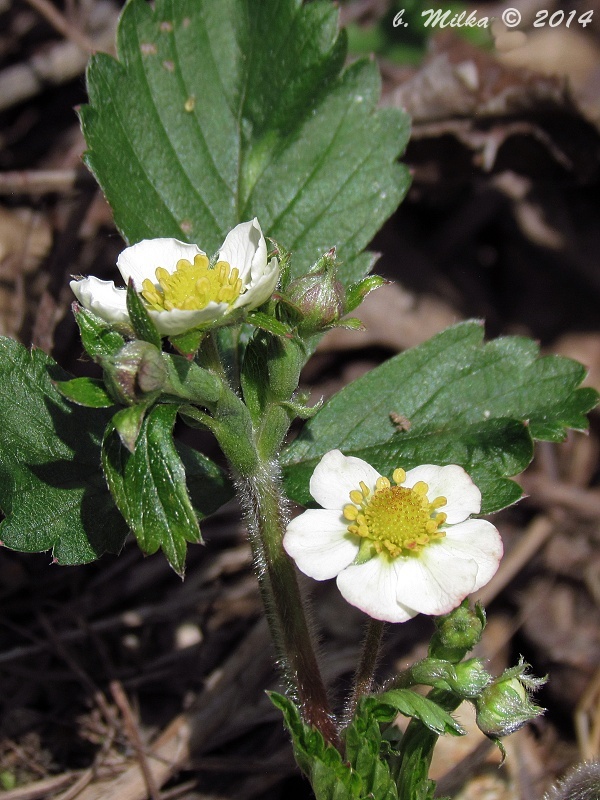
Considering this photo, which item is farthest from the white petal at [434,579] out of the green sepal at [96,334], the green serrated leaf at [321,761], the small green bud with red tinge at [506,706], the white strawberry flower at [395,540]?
the green sepal at [96,334]

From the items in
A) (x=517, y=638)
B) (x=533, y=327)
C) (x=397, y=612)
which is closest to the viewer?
(x=397, y=612)

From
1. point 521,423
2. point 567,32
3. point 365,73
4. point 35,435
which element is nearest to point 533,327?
point 567,32

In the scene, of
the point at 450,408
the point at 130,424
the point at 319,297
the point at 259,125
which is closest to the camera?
the point at 130,424

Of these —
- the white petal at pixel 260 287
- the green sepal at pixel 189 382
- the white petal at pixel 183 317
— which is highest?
the white petal at pixel 183 317

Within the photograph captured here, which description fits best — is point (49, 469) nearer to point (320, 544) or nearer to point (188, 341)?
point (188, 341)

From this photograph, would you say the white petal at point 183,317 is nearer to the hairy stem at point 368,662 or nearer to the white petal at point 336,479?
the white petal at point 336,479

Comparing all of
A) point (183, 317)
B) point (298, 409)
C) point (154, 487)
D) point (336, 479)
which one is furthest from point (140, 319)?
point (336, 479)

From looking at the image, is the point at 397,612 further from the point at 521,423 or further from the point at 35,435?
the point at 35,435
